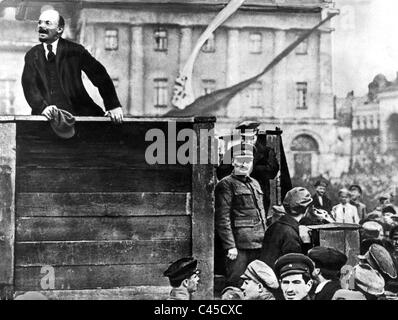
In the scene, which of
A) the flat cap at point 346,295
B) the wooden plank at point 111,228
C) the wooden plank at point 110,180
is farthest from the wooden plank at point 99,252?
the flat cap at point 346,295

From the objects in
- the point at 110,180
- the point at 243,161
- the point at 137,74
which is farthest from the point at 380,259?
the point at 137,74

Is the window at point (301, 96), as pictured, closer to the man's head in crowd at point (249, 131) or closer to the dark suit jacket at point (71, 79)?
the man's head in crowd at point (249, 131)

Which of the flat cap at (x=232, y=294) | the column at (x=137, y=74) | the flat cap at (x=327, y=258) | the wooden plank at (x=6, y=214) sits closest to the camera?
the wooden plank at (x=6, y=214)

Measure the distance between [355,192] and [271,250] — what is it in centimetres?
92

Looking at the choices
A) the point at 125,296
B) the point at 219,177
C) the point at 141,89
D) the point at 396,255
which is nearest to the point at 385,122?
the point at 396,255

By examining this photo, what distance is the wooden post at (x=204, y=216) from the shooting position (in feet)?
13.1

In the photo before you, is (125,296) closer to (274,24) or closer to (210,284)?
(210,284)

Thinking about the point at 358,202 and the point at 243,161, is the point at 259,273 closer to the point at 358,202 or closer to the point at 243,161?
the point at 243,161

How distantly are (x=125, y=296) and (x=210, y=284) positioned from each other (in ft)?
1.84

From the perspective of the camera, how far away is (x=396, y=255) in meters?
4.67

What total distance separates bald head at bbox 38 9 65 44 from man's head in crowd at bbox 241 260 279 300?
85.7 inches

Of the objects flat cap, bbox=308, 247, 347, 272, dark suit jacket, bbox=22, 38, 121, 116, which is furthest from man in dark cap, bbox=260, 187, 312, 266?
dark suit jacket, bbox=22, 38, 121, 116

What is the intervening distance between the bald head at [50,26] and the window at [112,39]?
36cm

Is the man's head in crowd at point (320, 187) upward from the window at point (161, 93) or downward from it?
downward
